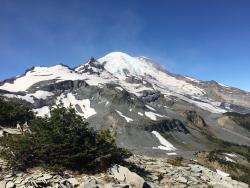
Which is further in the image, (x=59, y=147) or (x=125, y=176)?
(x=125, y=176)

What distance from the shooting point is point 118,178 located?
89.9 ft

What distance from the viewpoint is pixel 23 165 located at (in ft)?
88.9

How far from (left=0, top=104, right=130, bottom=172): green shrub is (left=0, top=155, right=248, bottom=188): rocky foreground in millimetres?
784

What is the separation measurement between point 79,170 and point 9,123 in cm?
2188

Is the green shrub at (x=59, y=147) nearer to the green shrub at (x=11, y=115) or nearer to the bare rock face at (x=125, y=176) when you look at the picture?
the bare rock face at (x=125, y=176)

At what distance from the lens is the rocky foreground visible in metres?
25.2

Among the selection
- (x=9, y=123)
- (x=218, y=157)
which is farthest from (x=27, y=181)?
(x=218, y=157)

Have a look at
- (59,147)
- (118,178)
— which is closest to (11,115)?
(59,147)

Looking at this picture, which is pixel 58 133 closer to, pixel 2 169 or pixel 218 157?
pixel 2 169

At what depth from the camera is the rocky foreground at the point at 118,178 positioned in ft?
82.7

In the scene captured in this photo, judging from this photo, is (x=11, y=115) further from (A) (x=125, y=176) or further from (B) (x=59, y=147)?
(A) (x=125, y=176)

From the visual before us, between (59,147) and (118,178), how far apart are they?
438 centimetres

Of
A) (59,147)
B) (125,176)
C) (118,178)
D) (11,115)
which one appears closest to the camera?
(59,147)

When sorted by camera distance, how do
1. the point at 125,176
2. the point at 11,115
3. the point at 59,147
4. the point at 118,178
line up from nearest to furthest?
the point at 59,147, the point at 118,178, the point at 125,176, the point at 11,115
